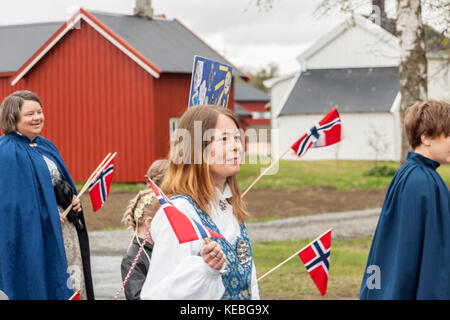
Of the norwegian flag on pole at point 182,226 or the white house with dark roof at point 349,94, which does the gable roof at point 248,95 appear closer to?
the white house with dark roof at point 349,94

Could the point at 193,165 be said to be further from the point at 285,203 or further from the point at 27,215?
the point at 285,203

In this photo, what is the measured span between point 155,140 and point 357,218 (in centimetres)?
806

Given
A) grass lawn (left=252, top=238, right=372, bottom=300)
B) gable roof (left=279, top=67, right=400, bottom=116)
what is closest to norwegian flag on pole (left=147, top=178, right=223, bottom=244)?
grass lawn (left=252, top=238, right=372, bottom=300)

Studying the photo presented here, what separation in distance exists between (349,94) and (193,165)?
26874mm

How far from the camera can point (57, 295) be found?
5.12 m

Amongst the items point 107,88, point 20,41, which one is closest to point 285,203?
point 107,88

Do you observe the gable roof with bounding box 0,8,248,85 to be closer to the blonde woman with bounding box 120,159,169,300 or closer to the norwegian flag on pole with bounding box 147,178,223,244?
the blonde woman with bounding box 120,159,169,300

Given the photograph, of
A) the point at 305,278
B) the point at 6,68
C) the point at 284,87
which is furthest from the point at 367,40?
the point at 305,278

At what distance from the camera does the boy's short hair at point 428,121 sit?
3.67 meters

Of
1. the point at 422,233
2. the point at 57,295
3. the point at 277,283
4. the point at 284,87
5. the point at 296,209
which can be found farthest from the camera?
the point at 284,87

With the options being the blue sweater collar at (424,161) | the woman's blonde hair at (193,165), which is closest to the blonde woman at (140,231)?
the woman's blonde hair at (193,165)

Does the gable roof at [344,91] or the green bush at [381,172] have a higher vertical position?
the gable roof at [344,91]

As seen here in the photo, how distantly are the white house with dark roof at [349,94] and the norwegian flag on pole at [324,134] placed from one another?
2163 cm

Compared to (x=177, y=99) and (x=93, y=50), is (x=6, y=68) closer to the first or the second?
(x=93, y=50)
